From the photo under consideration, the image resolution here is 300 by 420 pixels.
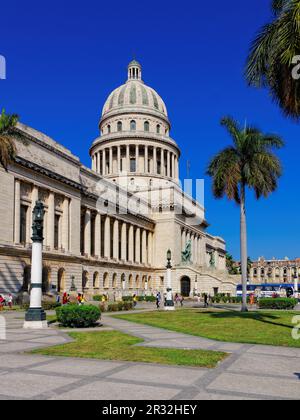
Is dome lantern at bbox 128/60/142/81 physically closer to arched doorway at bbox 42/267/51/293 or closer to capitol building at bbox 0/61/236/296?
capitol building at bbox 0/61/236/296

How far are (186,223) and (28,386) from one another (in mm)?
88408

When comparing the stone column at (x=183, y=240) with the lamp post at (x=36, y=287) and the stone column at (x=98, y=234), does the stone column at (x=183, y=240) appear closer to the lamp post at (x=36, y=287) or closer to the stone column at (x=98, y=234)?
the stone column at (x=98, y=234)

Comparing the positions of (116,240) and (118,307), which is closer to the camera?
(118,307)

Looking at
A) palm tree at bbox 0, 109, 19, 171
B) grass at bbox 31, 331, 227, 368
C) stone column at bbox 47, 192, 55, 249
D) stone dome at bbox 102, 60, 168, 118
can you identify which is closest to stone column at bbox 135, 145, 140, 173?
stone dome at bbox 102, 60, 168, 118

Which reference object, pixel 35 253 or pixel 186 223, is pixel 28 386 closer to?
pixel 35 253

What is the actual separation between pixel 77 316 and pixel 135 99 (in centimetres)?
9300

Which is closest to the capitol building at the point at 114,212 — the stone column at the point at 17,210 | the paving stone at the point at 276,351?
the stone column at the point at 17,210

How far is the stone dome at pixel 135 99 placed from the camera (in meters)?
109

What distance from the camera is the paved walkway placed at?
866 centimetres

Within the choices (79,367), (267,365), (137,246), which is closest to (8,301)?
(79,367)

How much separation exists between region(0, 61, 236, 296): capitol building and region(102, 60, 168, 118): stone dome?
0.27 metres

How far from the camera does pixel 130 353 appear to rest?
14.0 metres

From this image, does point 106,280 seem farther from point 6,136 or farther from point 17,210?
point 6,136

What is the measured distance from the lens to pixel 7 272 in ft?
141
